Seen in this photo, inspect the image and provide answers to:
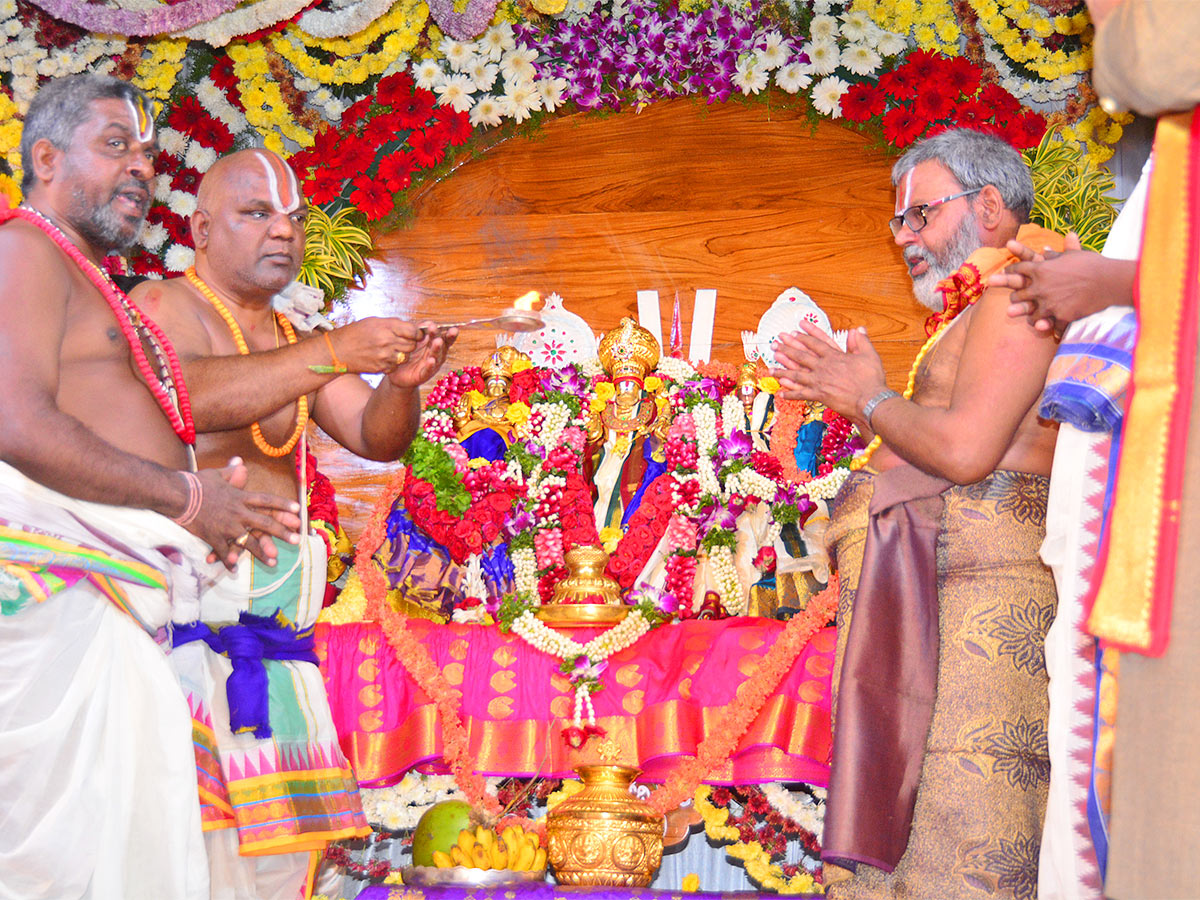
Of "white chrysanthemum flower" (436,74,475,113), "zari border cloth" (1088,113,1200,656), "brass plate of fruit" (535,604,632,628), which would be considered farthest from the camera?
"white chrysanthemum flower" (436,74,475,113)

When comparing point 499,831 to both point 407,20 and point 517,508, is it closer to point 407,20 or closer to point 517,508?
point 517,508

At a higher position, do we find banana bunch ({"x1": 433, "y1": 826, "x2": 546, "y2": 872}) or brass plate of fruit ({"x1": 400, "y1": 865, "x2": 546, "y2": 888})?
banana bunch ({"x1": 433, "y1": 826, "x2": 546, "y2": 872})

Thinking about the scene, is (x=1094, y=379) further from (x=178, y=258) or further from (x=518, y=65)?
(x=178, y=258)

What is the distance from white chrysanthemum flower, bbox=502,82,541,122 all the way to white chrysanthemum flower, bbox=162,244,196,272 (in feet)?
4.87

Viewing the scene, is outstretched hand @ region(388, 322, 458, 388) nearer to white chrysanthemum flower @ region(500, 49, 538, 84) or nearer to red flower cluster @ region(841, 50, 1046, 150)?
white chrysanthemum flower @ region(500, 49, 538, 84)

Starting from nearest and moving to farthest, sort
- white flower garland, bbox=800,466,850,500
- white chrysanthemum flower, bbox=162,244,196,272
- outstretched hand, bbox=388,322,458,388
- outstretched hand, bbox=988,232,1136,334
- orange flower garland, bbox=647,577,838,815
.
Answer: outstretched hand, bbox=988,232,1136,334 < outstretched hand, bbox=388,322,458,388 < orange flower garland, bbox=647,577,838,815 < white flower garland, bbox=800,466,850,500 < white chrysanthemum flower, bbox=162,244,196,272

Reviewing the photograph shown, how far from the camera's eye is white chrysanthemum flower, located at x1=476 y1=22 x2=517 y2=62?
529 centimetres

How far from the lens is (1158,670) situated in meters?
1.59

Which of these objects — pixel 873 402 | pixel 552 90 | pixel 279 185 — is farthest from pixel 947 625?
pixel 552 90

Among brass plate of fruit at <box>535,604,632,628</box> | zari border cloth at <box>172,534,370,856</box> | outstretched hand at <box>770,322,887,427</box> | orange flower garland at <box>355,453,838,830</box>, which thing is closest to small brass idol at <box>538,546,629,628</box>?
brass plate of fruit at <box>535,604,632,628</box>

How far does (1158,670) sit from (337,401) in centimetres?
247

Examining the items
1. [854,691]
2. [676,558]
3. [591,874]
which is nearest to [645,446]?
[676,558]

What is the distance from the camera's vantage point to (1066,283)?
6.91 ft

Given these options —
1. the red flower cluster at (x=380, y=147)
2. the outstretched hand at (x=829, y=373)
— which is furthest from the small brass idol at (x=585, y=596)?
the red flower cluster at (x=380, y=147)
